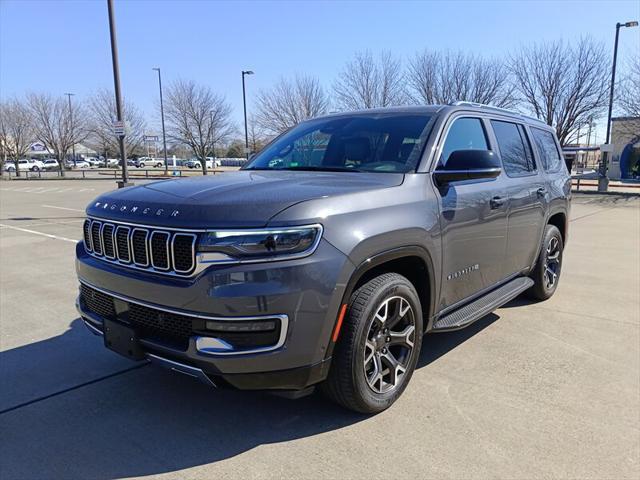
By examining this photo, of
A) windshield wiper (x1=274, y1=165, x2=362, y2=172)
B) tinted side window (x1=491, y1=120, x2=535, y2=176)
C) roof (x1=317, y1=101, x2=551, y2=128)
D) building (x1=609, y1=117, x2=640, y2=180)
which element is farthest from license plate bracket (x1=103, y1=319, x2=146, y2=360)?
building (x1=609, y1=117, x2=640, y2=180)

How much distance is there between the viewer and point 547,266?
5.54 meters

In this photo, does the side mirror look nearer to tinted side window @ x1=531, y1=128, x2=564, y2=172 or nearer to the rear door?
the rear door

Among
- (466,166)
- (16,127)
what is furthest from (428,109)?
(16,127)

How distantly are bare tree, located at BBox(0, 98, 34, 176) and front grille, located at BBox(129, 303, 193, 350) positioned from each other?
51.8 m

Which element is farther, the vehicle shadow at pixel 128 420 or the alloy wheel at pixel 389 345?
the alloy wheel at pixel 389 345

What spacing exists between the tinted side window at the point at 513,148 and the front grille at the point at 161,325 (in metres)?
3.12

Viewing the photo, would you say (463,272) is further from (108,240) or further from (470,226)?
(108,240)

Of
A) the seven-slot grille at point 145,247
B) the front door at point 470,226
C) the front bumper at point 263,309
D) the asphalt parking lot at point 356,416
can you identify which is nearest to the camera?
the front bumper at point 263,309

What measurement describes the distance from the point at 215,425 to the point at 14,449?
1.10 meters

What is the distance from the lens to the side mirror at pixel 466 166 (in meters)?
3.33

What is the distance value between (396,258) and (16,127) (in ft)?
178

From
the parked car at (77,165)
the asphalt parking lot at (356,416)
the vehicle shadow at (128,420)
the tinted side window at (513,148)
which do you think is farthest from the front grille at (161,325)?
the parked car at (77,165)

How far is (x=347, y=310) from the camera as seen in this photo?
A: 277 cm

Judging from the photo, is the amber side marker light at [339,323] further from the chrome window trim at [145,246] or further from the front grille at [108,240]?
the front grille at [108,240]
